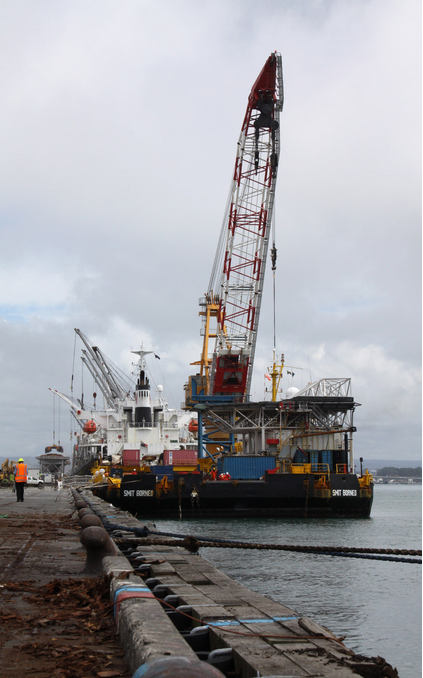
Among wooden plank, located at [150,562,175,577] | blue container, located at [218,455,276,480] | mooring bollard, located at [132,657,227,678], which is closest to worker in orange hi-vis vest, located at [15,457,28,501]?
wooden plank, located at [150,562,175,577]

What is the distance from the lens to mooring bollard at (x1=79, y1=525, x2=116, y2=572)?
10.2 m

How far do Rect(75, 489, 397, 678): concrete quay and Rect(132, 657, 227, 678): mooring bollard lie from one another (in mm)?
40

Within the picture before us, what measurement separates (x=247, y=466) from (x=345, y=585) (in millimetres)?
26537

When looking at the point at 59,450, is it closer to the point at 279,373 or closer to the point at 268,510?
the point at 279,373

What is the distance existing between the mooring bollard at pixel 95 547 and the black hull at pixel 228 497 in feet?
103

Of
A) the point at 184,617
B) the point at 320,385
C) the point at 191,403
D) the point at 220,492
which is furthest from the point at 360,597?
the point at 191,403

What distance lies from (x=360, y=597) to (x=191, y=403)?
42.7 m

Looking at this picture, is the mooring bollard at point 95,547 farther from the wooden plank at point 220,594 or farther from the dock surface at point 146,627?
the wooden plank at point 220,594

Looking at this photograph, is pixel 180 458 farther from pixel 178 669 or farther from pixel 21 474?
pixel 178 669

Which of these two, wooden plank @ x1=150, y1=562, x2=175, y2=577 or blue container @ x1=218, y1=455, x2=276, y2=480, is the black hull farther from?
wooden plank @ x1=150, y1=562, x2=175, y2=577

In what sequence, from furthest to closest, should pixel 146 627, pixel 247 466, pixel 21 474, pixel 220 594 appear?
pixel 247 466 → pixel 21 474 → pixel 220 594 → pixel 146 627

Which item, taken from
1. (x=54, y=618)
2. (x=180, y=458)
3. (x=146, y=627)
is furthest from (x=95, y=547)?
(x=180, y=458)

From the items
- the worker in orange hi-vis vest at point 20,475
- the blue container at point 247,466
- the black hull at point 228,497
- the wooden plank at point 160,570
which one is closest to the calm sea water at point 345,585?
the wooden plank at point 160,570

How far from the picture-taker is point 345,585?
19062mm
